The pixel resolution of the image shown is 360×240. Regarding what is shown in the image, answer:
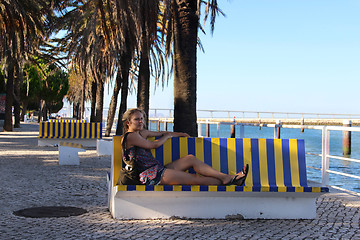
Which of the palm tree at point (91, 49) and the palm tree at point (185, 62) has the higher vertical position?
the palm tree at point (91, 49)

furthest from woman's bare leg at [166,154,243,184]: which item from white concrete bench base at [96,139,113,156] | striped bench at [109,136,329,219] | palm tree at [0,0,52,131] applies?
palm tree at [0,0,52,131]

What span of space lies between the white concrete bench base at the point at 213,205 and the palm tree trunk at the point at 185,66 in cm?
423

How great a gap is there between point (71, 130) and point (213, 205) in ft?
47.8

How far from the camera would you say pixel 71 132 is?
64.5 ft

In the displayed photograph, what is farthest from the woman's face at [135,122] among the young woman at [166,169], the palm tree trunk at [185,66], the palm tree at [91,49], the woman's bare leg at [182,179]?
the palm tree at [91,49]

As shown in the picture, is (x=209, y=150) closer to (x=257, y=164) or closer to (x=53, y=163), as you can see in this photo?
(x=257, y=164)

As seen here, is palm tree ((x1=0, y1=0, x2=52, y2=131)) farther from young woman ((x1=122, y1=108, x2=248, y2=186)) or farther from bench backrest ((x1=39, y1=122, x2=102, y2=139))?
young woman ((x1=122, y1=108, x2=248, y2=186))

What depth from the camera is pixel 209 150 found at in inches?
241

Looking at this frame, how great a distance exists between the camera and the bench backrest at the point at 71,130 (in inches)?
766

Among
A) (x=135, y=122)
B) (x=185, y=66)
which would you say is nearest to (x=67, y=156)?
(x=185, y=66)

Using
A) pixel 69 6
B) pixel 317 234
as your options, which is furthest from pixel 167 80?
pixel 317 234

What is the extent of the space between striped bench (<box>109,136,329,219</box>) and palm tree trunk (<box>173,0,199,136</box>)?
12.8ft

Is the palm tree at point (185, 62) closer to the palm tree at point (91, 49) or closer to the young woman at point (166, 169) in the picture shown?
the young woman at point (166, 169)

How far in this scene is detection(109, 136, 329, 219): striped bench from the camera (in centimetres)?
571
